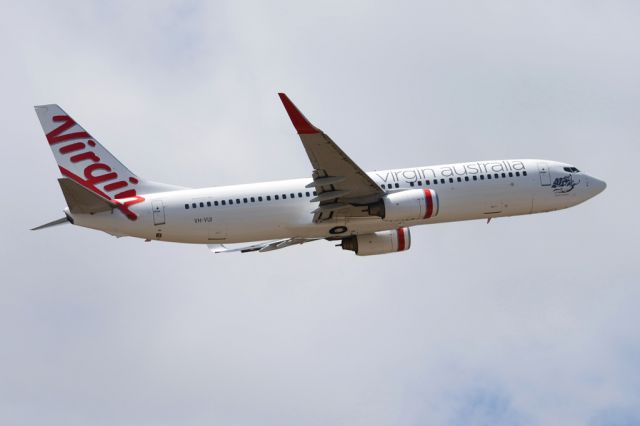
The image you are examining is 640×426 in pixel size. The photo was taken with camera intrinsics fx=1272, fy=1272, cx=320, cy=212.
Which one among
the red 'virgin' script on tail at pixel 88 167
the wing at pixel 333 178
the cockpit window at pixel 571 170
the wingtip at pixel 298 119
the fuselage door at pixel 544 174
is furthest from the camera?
the cockpit window at pixel 571 170

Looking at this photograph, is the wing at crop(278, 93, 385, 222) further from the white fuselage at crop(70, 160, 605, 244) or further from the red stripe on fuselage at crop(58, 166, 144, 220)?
the red stripe on fuselage at crop(58, 166, 144, 220)

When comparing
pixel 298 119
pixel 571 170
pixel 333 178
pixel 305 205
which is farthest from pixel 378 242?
pixel 298 119

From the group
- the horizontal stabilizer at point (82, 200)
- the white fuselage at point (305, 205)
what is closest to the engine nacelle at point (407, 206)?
the white fuselage at point (305, 205)

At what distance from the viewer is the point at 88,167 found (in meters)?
67.8

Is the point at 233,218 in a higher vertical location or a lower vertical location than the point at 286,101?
lower

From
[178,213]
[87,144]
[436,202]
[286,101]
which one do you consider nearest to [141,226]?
[178,213]

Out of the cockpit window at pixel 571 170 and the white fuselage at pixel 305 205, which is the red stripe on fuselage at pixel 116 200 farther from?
the cockpit window at pixel 571 170

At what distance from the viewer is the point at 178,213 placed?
65.4 m

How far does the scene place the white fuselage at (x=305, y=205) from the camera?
6538cm

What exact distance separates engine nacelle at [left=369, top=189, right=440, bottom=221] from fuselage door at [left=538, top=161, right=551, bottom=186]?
7944 mm

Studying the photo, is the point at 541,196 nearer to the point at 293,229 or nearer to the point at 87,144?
the point at 293,229

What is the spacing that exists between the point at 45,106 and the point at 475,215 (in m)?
24.1

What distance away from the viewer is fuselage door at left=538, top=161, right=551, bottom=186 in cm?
7112

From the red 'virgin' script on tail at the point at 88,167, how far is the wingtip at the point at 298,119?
10376mm
